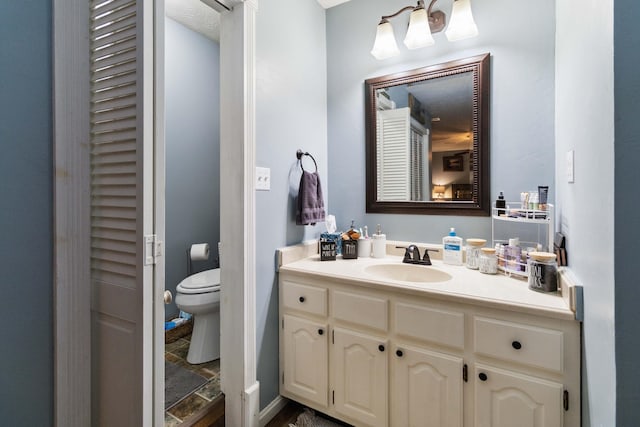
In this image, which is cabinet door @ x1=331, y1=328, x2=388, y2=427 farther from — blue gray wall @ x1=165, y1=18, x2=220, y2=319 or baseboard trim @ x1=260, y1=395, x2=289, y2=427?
blue gray wall @ x1=165, y1=18, x2=220, y2=319

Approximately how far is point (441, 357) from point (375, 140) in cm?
130

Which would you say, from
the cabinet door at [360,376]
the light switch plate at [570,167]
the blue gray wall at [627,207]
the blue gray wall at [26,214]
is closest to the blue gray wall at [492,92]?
the light switch plate at [570,167]

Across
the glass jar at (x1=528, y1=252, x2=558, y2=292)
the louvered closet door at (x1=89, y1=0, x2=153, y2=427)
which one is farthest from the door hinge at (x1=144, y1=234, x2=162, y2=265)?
the glass jar at (x1=528, y1=252, x2=558, y2=292)

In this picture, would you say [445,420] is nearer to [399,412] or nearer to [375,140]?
[399,412]

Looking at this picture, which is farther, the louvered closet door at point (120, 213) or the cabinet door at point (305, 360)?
the cabinet door at point (305, 360)

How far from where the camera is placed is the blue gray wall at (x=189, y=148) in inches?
99.8

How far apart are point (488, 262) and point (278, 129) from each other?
1303mm

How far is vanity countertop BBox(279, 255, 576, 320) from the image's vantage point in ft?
3.41

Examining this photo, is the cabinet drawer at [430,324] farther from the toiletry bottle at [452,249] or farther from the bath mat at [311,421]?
the bath mat at [311,421]

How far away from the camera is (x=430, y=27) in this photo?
1734 millimetres

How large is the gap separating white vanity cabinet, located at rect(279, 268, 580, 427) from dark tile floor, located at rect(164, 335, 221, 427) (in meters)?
0.51

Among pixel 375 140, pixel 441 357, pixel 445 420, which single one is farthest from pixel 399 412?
pixel 375 140

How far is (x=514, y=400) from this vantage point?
42.2 inches

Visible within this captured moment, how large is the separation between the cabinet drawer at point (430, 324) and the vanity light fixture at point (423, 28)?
4.62 feet
